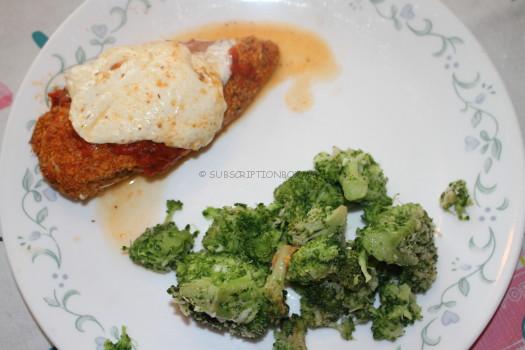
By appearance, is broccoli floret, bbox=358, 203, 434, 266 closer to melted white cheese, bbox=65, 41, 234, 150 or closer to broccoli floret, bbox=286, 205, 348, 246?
broccoli floret, bbox=286, 205, 348, 246

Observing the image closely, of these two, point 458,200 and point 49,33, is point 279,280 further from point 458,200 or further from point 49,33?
point 49,33

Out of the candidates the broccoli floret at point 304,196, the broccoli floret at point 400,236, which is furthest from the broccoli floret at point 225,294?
the broccoli floret at point 400,236

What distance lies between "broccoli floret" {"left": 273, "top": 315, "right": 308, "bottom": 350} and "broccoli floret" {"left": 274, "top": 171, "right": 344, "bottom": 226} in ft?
1.93

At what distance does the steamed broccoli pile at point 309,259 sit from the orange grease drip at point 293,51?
2.28 ft

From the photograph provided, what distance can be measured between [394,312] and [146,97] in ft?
6.47

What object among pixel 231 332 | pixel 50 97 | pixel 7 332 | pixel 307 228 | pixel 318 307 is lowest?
pixel 7 332

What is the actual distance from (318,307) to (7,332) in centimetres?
207

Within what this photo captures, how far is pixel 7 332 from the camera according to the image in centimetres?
356

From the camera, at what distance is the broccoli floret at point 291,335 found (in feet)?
10.3

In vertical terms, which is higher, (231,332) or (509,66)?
(509,66)

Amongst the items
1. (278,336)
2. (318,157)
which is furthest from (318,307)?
(318,157)

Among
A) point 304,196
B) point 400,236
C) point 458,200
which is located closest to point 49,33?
point 304,196

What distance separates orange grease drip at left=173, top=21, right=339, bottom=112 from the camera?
390cm

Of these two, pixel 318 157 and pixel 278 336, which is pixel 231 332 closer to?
pixel 278 336
